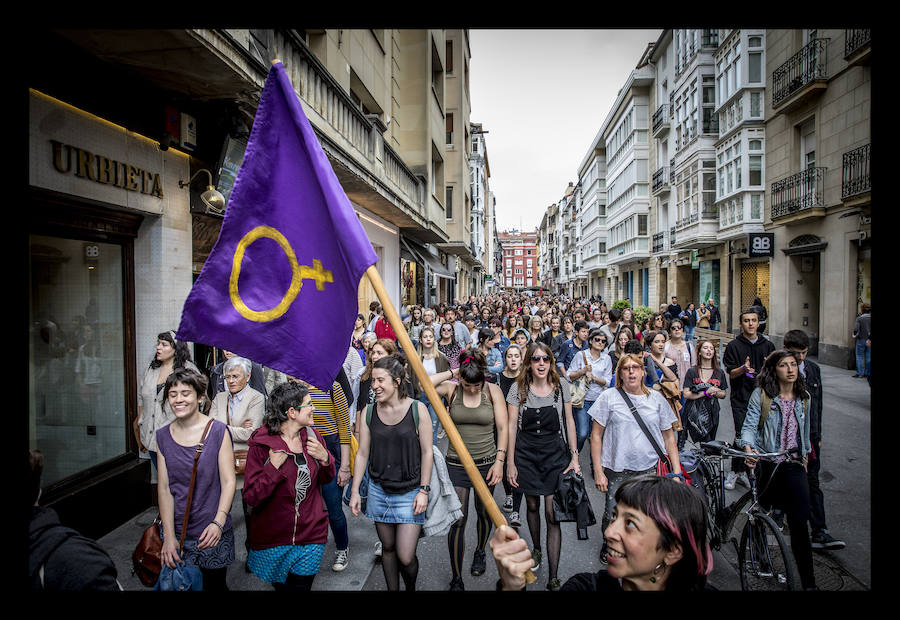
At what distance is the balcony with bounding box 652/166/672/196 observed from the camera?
3100 cm

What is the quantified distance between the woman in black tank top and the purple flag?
46.9 inches

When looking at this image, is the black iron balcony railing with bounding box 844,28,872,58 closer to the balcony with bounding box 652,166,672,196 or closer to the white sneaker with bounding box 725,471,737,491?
the white sneaker with bounding box 725,471,737,491

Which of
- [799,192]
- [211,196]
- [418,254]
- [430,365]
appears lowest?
[430,365]

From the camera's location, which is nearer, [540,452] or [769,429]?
[769,429]

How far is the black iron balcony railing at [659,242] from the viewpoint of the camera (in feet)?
108

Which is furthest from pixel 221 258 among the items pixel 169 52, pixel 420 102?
pixel 420 102

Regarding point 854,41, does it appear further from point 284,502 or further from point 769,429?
point 284,502

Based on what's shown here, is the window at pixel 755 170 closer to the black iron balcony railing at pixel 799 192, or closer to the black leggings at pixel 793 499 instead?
the black iron balcony railing at pixel 799 192

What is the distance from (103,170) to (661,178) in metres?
33.1

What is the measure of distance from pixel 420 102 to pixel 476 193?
111ft

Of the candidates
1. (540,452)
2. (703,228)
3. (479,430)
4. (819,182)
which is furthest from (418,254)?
(540,452)

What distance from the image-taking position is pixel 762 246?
1942 cm

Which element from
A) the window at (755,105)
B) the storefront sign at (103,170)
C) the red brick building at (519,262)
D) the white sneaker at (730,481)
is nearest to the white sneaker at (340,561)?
the storefront sign at (103,170)

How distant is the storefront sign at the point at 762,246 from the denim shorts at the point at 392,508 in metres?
20.5
